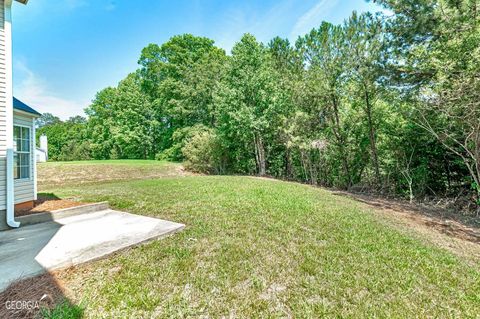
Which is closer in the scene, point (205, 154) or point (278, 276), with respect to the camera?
point (278, 276)

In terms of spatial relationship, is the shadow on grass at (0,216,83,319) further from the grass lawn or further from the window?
the window

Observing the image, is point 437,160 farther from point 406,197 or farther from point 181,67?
point 181,67

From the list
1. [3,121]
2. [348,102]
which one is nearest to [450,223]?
[348,102]

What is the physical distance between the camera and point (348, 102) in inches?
501

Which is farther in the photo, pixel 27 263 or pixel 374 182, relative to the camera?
pixel 374 182

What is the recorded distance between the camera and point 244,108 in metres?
14.6

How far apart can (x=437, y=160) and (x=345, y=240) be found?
30.4ft

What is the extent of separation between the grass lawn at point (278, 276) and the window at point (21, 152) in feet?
12.8

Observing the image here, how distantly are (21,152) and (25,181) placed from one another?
668 millimetres

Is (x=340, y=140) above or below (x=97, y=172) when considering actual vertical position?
above

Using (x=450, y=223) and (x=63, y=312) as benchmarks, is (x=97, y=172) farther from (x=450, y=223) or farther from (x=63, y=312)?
(x=450, y=223)

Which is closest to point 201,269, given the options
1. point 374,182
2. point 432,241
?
point 432,241

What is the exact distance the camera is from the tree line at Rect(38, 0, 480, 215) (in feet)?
20.2

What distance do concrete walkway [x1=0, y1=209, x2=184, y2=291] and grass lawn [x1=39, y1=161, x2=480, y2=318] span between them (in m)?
0.23
